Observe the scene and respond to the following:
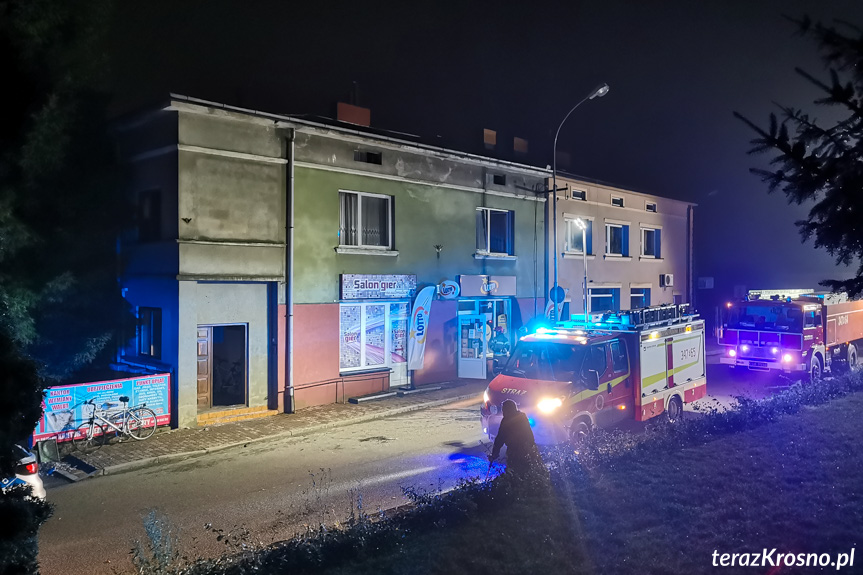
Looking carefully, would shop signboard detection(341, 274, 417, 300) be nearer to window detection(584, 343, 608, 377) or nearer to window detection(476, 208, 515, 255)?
window detection(476, 208, 515, 255)

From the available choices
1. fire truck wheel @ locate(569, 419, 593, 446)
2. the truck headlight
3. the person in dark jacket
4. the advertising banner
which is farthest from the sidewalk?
the person in dark jacket

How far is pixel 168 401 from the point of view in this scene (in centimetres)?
1424

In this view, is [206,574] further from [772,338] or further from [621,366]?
[772,338]

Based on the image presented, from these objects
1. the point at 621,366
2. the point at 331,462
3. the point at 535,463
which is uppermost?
the point at 621,366

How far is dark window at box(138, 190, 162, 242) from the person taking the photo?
1593 centimetres

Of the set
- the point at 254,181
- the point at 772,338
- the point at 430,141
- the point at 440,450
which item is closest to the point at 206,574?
the point at 440,450

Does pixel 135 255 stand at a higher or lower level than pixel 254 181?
lower

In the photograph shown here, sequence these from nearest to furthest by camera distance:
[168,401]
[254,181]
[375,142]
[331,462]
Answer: [331,462]
[168,401]
[254,181]
[375,142]

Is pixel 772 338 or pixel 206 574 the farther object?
pixel 772 338

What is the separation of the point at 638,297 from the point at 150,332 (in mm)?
21873

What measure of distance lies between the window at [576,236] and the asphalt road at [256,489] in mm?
13278

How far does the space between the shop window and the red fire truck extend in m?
11.1

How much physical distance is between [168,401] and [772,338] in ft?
59.1

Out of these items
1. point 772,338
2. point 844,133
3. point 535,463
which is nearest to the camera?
point 844,133
